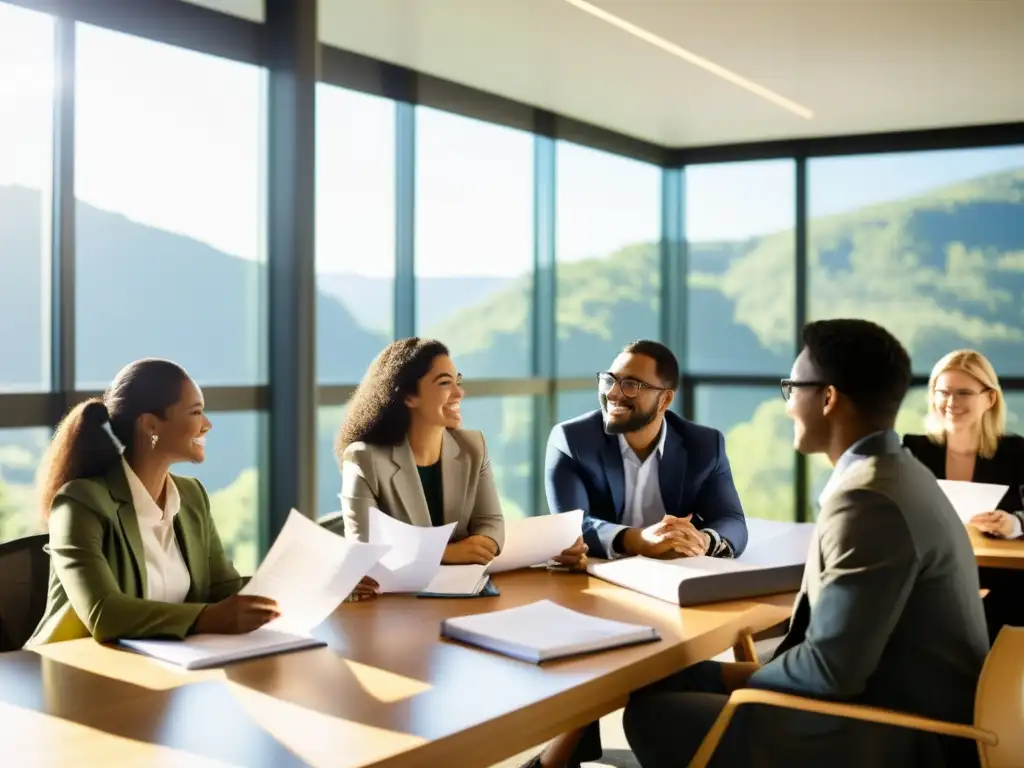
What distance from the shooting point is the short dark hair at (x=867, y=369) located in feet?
7.73

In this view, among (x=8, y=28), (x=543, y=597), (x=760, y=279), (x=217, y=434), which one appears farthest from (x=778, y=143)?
(x=543, y=597)

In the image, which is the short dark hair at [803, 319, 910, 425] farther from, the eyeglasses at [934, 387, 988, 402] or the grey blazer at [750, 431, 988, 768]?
the eyeglasses at [934, 387, 988, 402]

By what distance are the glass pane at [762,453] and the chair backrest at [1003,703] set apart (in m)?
6.23

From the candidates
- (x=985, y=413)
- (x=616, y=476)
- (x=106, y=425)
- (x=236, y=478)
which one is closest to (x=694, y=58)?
(x=985, y=413)

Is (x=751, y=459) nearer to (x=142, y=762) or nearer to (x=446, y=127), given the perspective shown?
(x=446, y=127)

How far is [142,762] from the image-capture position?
165cm

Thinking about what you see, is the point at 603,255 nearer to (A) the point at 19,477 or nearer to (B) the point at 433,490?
(A) the point at 19,477

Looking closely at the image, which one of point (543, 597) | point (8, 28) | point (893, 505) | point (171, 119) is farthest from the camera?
point (171, 119)

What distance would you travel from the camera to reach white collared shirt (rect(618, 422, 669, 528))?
3.76 meters

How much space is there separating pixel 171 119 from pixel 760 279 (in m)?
4.71

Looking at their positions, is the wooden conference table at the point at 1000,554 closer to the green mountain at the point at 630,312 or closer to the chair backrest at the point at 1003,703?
the chair backrest at the point at 1003,703

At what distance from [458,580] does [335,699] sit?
3.14 feet

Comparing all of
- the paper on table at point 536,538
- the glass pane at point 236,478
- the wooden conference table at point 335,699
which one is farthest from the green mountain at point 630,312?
the wooden conference table at point 335,699

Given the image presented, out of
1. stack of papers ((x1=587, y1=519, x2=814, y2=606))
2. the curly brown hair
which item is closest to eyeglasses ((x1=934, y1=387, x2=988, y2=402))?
stack of papers ((x1=587, y1=519, x2=814, y2=606))
